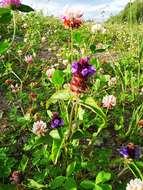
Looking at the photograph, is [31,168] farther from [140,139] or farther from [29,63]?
[29,63]

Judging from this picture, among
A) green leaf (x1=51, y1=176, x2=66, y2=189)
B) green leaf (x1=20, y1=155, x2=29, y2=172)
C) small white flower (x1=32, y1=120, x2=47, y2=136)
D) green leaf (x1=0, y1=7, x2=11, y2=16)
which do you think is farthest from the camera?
small white flower (x1=32, y1=120, x2=47, y2=136)

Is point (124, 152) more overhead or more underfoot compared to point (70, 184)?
more overhead

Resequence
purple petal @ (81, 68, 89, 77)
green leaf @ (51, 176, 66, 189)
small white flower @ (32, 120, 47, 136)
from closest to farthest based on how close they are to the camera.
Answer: purple petal @ (81, 68, 89, 77), green leaf @ (51, 176, 66, 189), small white flower @ (32, 120, 47, 136)

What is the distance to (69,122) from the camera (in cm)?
330

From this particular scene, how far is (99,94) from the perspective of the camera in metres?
5.02

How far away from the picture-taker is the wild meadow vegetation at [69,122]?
2.92 m

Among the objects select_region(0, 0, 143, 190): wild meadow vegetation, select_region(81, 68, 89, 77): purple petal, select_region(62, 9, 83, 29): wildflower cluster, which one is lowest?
select_region(0, 0, 143, 190): wild meadow vegetation

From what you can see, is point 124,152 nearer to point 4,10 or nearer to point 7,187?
point 7,187

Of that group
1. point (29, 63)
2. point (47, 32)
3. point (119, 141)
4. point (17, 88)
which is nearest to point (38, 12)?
point (47, 32)

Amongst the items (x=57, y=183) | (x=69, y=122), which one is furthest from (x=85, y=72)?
(x=57, y=183)

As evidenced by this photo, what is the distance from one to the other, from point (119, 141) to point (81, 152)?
1.71 feet

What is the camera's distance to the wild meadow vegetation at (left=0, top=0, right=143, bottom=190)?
9.57 ft

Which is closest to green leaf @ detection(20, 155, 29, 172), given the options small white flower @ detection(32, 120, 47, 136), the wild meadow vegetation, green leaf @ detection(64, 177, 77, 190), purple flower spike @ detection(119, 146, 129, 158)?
the wild meadow vegetation

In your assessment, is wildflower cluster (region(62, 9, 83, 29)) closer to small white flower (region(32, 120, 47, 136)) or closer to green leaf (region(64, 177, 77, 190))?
small white flower (region(32, 120, 47, 136))
